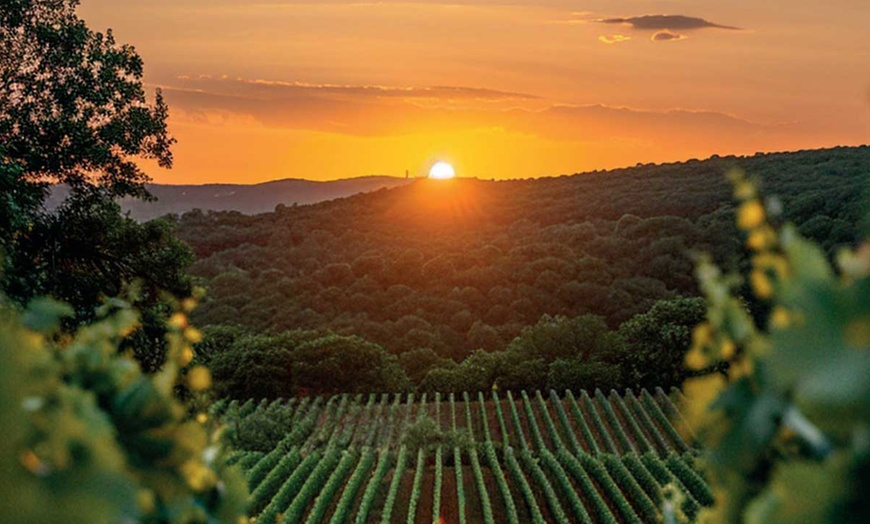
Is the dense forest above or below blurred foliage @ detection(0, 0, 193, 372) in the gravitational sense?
below

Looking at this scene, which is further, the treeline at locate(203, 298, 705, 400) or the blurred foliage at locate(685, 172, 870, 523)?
the treeline at locate(203, 298, 705, 400)

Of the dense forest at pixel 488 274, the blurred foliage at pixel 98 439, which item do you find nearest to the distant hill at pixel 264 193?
the dense forest at pixel 488 274

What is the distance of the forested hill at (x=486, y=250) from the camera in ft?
235

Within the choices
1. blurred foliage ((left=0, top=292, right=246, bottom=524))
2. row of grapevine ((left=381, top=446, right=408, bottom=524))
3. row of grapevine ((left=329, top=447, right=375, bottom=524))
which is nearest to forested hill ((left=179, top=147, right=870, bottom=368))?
row of grapevine ((left=329, top=447, right=375, bottom=524))

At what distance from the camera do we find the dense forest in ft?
171

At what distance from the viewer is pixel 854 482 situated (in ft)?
5.54

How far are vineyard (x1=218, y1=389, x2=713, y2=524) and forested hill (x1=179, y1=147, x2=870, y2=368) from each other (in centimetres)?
2139

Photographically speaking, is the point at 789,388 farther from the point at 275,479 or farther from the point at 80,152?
the point at 275,479

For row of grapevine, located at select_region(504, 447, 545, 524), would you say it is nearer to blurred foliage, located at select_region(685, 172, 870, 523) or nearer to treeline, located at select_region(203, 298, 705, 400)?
treeline, located at select_region(203, 298, 705, 400)

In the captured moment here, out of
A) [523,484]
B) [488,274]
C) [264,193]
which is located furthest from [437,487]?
[264,193]

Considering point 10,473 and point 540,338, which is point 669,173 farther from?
point 10,473

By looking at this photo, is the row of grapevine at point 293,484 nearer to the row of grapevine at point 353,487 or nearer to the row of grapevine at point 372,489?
the row of grapevine at point 353,487

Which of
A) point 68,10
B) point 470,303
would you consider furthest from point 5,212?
point 470,303

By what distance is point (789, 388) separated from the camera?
6.18 feet
